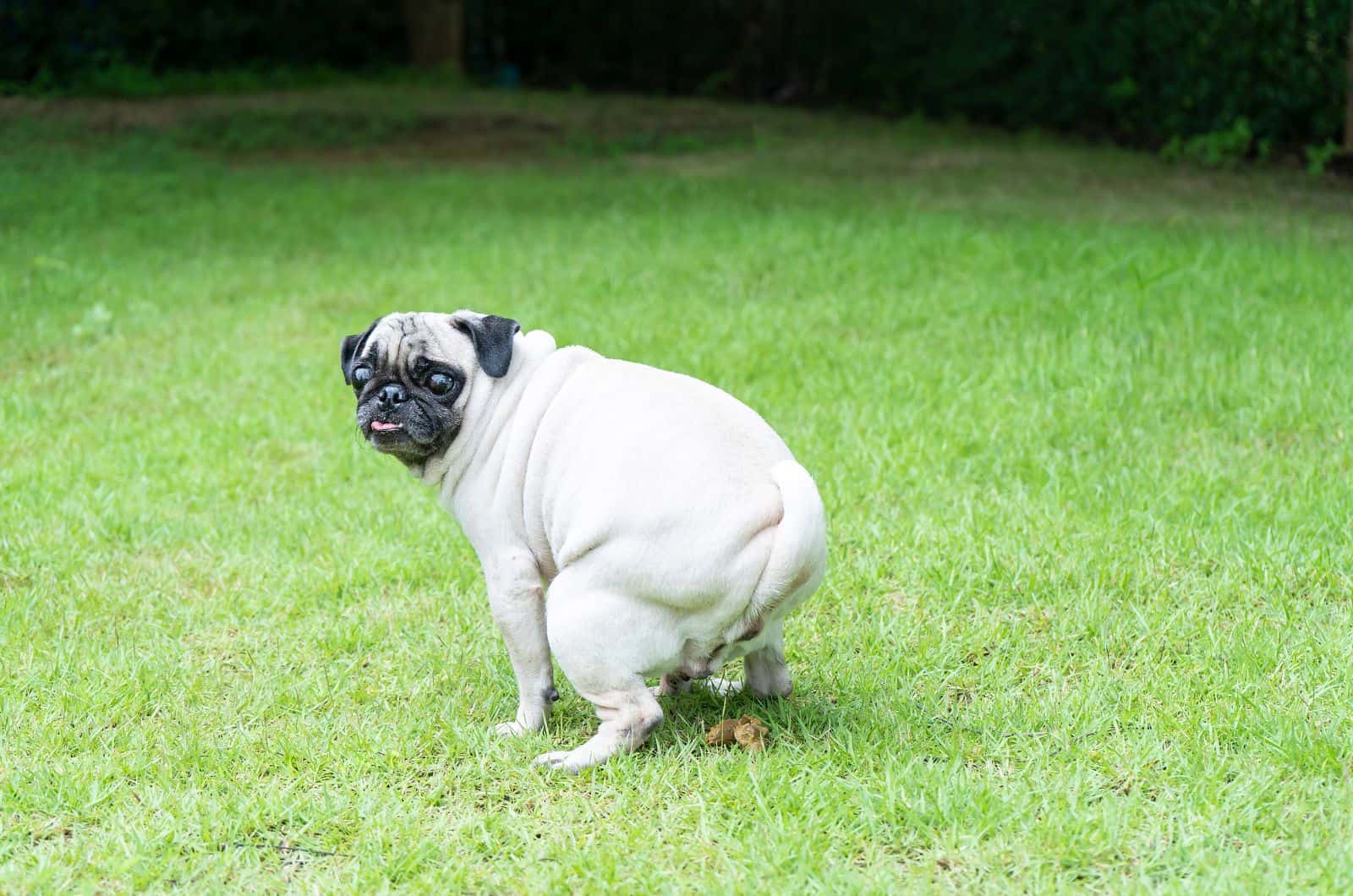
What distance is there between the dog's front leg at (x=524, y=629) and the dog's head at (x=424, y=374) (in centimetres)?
37

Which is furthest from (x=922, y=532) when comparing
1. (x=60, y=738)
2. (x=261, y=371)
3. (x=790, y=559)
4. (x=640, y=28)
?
(x=640, y=28)

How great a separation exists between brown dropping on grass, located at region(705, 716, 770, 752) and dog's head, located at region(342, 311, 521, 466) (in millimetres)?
995

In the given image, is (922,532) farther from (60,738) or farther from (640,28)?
(640,28)

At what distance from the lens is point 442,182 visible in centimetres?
1220

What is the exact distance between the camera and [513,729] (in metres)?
3.58

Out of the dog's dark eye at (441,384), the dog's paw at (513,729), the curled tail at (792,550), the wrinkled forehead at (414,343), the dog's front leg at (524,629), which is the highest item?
the wrinkled forehead at (414,343)

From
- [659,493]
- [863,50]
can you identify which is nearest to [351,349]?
[659,493]

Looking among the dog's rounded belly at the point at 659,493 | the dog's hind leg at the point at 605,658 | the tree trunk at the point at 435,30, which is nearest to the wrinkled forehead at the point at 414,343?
the dog's rounded belly at the point at 659,493

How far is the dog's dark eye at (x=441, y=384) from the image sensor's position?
11.6 ft

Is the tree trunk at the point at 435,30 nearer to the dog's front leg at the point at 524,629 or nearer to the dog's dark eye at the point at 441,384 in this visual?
the dog's dark eye at the point at 441,384

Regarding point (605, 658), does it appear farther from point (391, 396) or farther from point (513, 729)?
point (391, 396)

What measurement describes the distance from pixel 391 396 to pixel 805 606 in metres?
1.57

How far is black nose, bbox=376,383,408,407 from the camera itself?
3.50 m

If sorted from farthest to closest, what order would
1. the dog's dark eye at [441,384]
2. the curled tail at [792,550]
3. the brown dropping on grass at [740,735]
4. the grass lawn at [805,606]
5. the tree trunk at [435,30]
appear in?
1. the tree trunk at [435,30]
2. the dog's dark eye at [441,384]
3. the brown dropping on grass at [740,735]
4. the curled tail at [792,550]
5. the grass lawn at [805,606]
